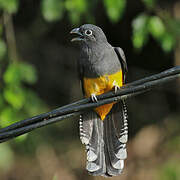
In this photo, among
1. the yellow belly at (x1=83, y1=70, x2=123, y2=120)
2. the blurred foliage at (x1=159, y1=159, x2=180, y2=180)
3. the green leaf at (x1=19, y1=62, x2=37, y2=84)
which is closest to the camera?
the yellow belly at (x1=83, y1=70, x2=123, y2=120)

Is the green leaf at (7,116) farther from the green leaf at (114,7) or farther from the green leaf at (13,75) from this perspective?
the green leaf at (114,7)

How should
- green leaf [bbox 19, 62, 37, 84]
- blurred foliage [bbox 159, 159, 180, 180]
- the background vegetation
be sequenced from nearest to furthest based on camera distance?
green leaf [bbox 19, 62, 37, 84] → blurred foliage [bbox 159, 159, 180, 180] → the background vegetation

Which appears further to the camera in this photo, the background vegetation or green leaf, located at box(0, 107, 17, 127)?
the background vegetation

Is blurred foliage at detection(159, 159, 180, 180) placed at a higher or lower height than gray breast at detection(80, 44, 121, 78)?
lower

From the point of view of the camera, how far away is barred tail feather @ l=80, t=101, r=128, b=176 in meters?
3.94

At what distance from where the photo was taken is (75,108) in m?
2.89

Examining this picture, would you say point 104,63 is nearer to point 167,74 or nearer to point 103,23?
point 167,74

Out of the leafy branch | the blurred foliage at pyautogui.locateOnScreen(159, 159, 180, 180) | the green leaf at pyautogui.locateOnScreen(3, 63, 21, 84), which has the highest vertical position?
the green leaf at pyautogui.locateOnScreen(3, 63, 21, 84)

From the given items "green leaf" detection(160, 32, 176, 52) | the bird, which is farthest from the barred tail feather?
"green leaf" detection(160, 32, 176, 52)

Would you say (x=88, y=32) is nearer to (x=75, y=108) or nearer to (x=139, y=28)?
(x=139, y=28)

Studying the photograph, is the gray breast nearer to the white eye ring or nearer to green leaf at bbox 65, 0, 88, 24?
the white eye ring

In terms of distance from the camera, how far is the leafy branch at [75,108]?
9.19 feet

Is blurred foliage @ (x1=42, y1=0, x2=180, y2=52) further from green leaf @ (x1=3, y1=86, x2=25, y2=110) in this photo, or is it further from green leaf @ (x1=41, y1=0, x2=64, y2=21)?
green leaf @ (x1=3, y1=86, x2=25, y2=110)

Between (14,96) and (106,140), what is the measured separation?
4.57 feet
